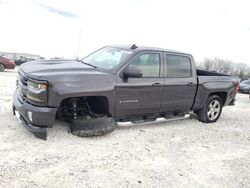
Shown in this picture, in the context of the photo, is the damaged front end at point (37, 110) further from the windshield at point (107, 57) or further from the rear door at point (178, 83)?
the rear door at point (178, 83)

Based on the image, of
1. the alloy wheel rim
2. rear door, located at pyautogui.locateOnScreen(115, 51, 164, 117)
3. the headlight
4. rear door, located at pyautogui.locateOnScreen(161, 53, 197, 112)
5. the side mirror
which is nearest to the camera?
the headlight

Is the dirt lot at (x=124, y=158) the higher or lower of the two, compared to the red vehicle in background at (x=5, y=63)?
higher

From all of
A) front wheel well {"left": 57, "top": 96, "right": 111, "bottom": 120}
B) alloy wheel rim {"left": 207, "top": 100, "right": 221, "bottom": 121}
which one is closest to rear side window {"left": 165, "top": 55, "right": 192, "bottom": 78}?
alloy wheel rim {"left": 207, "top": 100, "right": 221, "bottom": 121}

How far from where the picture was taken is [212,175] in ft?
14.0

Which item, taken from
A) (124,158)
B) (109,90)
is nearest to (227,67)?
(109,90)

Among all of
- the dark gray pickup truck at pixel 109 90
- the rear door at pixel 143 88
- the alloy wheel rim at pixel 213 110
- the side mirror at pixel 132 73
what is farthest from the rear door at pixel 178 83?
the side mirror at pixel 132 73

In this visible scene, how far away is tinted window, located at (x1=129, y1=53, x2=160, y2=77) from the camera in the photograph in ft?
18.8

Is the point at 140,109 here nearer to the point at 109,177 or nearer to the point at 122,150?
the point at 122,150

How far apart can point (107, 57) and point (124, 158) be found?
239 cm

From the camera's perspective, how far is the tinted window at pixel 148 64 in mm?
5738

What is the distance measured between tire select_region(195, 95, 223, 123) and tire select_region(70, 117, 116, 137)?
9.64ft

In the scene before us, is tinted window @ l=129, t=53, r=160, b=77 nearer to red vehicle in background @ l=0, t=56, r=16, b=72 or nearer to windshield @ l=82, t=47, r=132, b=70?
windshield @ l=82, t=47, r=132, b=70

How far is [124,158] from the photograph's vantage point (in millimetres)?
4488

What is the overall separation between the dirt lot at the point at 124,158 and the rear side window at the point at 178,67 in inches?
47.6
